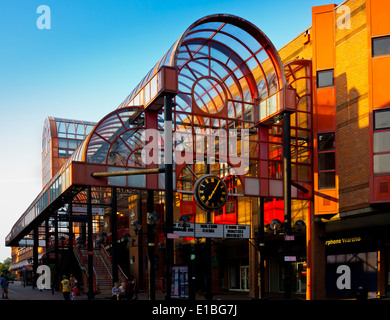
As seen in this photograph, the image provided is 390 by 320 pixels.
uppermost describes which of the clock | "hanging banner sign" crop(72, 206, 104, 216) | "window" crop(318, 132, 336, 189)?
"window" crop(318, 132, 336, 189)

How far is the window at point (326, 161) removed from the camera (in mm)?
31406

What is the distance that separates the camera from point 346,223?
3088 centimetres

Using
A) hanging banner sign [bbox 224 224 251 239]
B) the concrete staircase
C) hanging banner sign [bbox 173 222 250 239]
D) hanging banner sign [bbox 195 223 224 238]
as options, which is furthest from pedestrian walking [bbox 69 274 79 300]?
hanging banner sign [bbox 224 224 251 239]

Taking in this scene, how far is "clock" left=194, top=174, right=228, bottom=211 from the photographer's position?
88.2 feet

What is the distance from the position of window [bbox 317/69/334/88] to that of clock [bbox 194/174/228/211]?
9936 mm

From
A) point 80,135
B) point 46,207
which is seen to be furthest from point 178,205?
point 80,135

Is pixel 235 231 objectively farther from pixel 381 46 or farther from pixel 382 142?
pixel 381 46

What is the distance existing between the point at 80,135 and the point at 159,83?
58.9 m

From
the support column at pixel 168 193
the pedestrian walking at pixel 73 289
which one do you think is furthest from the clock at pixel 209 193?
the pedestrian walking at pixel 73 289

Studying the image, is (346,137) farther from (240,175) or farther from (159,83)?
(159,83)

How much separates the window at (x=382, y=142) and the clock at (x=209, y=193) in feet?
27.2

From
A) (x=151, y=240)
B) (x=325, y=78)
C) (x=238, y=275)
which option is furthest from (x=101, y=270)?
(x=325, y=78)

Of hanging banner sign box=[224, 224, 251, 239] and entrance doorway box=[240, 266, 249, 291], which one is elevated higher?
hanging banner sign box=[224, 224, 251, 239]

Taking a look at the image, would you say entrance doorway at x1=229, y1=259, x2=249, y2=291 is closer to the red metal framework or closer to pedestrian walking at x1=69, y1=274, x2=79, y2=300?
the red metal framework
